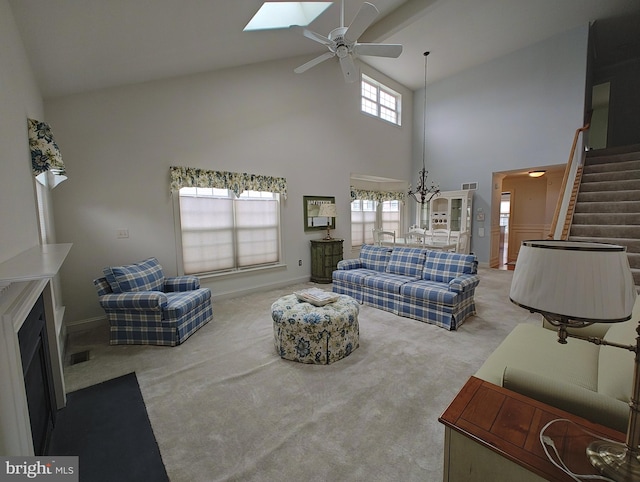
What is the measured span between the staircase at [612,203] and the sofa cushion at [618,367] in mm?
2471

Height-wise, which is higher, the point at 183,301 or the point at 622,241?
the point at 622,241

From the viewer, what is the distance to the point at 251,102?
178 inches

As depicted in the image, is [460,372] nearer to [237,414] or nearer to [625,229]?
[237,414]

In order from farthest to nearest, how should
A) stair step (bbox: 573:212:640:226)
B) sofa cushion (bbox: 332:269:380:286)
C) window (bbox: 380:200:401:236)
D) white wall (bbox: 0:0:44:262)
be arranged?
window (bbox: 380:200:401:236) < sofa cushion (bbox: 332:269:380:286) < stair step (bbox: 573:212:640:226) < white wall (bbox: 0:0:44:262)

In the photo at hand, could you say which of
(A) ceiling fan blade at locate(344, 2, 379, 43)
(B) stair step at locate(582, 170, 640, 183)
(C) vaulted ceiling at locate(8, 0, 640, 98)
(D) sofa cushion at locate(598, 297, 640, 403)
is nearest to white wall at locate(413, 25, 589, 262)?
(C) vaulted ceiling at locate(8, 0, 640, 98)

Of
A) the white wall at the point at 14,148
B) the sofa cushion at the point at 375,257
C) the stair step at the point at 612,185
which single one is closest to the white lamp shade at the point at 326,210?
the sofa cushion at the point at 375,257

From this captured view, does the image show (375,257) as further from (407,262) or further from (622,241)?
(622,241)

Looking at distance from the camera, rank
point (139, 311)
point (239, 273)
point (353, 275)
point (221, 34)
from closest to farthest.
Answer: point (139, 311) → point (221, 34) → point (353, 275) → point (239, 273)

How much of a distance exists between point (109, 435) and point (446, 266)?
3.64m

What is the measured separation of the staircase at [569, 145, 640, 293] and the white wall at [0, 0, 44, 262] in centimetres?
569

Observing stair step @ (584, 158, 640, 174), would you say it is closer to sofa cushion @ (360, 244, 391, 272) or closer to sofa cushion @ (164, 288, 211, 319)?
sofa cushion @ (360, 244, 391, 272)

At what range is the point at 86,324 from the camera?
3295 millimetres

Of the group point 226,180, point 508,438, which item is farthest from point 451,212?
point 508,438

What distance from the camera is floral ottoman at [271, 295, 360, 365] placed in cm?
247
